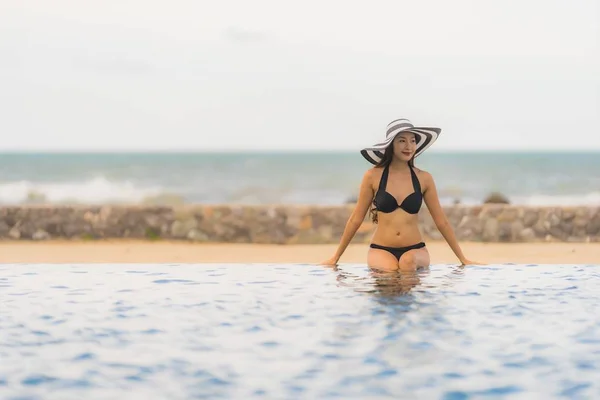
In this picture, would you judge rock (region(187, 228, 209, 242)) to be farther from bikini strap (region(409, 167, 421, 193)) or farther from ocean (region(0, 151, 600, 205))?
ocean (region(0, 151, 600, 205))

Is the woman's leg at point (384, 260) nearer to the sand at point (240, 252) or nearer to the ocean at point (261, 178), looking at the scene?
the sand at point (240, 252)

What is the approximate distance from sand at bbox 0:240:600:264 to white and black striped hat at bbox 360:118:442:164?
294 centimetres

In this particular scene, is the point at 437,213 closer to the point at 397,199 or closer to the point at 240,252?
the point at 397,199

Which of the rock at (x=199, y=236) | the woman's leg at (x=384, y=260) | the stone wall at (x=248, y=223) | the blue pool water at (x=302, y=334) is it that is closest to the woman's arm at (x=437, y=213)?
the blue pool water at (x=302, y=334)

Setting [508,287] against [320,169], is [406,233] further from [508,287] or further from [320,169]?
[320,169]

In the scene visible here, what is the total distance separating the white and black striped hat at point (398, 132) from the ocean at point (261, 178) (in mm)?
26542

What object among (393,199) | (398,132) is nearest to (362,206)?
(393,199)

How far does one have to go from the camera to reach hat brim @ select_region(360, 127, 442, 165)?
7.37 meters

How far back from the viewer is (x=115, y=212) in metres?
13.0

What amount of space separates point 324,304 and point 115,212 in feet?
22.4

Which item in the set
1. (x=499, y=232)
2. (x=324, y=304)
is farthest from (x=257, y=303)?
(x=499, y=232)

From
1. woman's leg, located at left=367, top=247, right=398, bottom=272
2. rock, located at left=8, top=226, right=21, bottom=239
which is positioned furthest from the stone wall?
woman's leg, located at left=367, top=247, right=398, bottom=272

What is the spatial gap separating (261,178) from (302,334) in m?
50.6

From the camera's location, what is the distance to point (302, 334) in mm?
5773
